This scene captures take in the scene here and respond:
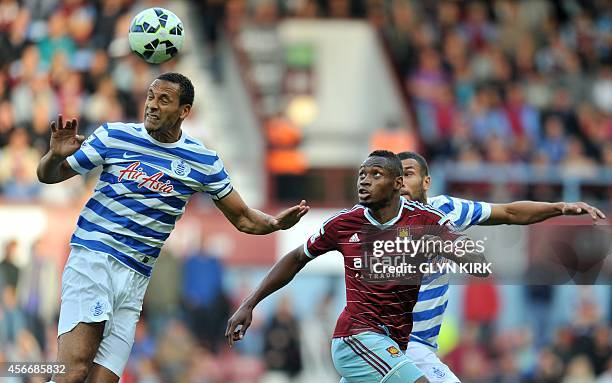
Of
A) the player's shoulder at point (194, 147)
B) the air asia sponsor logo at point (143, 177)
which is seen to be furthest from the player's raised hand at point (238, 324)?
the player's shoulder at point (194, 147)

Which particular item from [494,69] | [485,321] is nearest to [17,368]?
[485,321]

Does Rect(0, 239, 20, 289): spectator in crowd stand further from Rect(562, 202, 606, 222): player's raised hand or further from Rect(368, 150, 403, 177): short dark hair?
Rect(562, 202, 606, 222): player's raised hand

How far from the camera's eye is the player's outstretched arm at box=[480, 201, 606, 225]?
8.90 metres

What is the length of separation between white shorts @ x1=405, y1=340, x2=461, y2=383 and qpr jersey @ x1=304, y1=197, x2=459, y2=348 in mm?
523

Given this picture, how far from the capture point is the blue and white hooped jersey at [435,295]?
942cm

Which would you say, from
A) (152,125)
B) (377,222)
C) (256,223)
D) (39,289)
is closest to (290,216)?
(256,223)

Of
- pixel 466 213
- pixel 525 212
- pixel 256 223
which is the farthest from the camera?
pixel 466 213

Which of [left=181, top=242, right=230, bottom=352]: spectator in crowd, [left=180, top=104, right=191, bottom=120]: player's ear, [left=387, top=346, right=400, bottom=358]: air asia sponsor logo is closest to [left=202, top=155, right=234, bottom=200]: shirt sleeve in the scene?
[left=180, top=104, right=191, bottom=120]: player's ear

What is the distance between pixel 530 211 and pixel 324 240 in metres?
1.40

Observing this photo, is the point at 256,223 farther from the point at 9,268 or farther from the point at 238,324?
the point at 9,268

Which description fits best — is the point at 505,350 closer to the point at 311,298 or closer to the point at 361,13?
the point at 311,298

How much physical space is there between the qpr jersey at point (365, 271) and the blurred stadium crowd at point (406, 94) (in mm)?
8597

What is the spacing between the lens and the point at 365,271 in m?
8.77

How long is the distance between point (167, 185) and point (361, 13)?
47.8 ft
